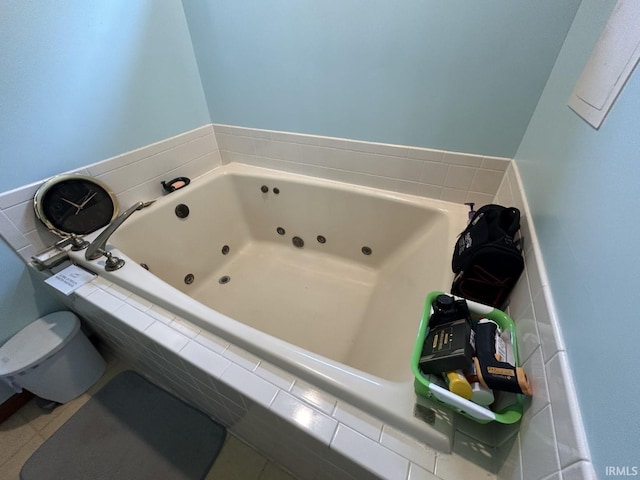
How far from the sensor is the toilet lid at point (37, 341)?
0.92m

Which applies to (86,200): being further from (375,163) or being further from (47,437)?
(375,163)

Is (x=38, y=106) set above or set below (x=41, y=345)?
above

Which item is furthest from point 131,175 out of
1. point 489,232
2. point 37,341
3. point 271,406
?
point 489,232

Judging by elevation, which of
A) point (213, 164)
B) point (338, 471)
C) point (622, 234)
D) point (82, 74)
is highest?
point (82, 74)

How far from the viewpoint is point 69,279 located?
0.90 m

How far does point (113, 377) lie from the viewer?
117cm

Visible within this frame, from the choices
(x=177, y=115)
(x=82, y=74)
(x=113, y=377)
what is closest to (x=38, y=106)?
(x=82, y=74)

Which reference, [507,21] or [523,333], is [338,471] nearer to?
[523,333]

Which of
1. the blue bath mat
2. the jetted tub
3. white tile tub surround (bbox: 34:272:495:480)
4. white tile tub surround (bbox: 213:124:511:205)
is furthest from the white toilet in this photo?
white tile tub surround (bbox: 213:124:511:205)

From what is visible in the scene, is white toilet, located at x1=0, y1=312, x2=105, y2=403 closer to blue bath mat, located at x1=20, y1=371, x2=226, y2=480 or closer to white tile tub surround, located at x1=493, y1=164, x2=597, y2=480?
blue bath mat, located at x1=20, y1=371, x2=226, y2=480

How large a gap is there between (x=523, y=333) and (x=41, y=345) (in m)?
1.51

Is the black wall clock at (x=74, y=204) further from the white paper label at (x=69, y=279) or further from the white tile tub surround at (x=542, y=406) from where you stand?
the white tile tub surround at (x=542, y=406)

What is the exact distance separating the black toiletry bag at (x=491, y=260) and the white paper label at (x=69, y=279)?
117 cm

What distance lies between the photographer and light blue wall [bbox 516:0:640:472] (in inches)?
11.5
